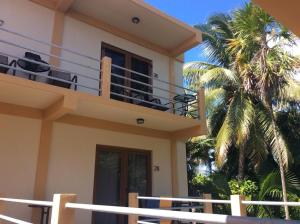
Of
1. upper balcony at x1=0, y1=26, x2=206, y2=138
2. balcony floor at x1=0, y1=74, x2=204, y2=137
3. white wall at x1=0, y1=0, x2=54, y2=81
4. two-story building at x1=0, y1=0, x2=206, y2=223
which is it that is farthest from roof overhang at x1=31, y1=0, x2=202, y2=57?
balcony floor at x1=0, y1=74, x2=204, y2=137

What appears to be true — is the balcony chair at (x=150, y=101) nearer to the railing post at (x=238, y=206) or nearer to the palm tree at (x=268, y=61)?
the railing post at (x=238, y=206)

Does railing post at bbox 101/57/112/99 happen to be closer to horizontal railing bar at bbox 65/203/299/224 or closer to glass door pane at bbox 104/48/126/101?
glass door pane at bbox 104/48/126/101

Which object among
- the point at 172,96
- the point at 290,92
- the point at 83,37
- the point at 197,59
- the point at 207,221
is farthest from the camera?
the point at 197,59

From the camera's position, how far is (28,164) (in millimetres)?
7082

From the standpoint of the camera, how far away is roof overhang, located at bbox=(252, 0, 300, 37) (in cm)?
240

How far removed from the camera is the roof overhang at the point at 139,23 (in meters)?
8.65

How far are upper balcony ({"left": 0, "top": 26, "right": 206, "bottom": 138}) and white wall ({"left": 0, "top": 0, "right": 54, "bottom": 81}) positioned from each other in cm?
3

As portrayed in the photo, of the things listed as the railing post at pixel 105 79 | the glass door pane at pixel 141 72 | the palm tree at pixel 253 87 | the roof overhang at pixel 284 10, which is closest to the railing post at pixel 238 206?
the roof overhang at pixel 284 10

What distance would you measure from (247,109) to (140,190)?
6.50 metres

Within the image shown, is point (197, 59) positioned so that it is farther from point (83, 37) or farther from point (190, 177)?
point (83, 37)

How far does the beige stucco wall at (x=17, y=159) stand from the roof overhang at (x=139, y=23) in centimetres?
347

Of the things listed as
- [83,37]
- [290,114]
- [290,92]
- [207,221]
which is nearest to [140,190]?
[83,37]

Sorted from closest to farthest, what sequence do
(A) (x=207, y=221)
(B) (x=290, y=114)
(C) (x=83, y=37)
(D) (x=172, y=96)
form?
(A) (x=207, y=221), (C) (x=83, y=37), (D) (x=172, y=96), (B) (x=290, y=114)

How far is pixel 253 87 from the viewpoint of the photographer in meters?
13.2
